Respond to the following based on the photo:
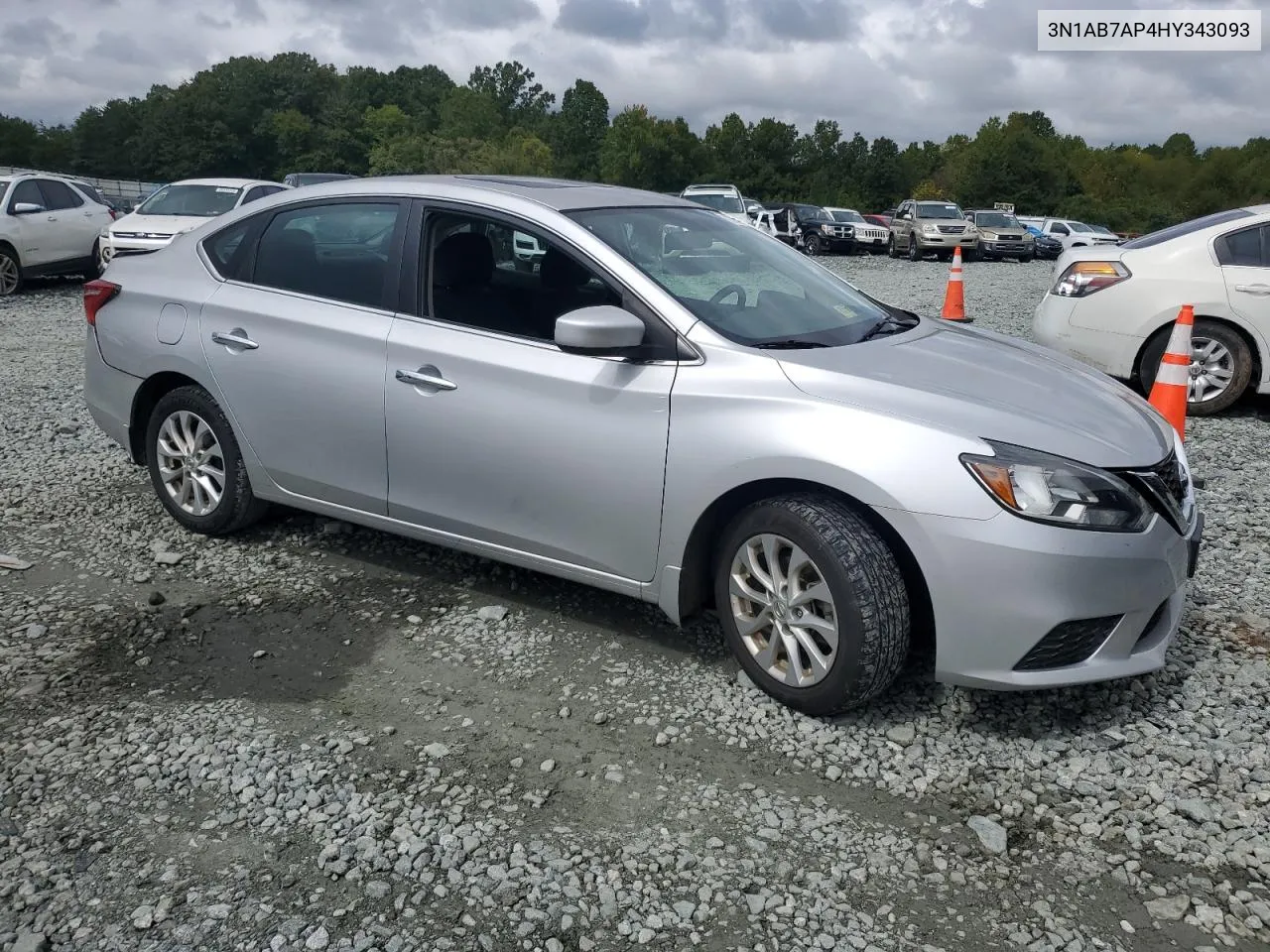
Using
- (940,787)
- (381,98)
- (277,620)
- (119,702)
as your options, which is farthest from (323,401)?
(381,98)

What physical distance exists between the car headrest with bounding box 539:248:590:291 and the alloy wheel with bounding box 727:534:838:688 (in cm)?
118

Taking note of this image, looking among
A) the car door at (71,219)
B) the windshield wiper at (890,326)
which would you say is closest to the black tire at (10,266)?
the car door at (71,219)

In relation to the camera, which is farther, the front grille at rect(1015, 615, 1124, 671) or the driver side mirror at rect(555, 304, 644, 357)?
the driver side mirror at rect(555, 304, 644, 357)

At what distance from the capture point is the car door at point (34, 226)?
1475 cm

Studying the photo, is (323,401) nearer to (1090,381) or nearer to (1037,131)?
(1090,381)

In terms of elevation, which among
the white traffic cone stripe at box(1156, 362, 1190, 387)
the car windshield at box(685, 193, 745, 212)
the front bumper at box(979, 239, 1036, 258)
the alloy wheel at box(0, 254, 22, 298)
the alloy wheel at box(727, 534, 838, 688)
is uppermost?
the car windshield at box(685, 193, 745, 212)

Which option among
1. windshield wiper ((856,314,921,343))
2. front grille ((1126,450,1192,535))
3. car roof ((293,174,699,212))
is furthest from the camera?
car roof ((293,174,699,212))

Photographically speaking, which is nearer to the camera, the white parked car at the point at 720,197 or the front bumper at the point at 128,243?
the front bumper at the point at 128,243

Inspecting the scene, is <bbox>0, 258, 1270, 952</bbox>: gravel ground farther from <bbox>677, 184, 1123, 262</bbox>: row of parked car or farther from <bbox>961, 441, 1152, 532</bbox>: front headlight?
<bbox>677, 184, 1123, 262</bbox>: row of parked car

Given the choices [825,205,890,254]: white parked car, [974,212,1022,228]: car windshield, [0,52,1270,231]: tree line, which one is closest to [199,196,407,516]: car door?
[825,205,890,254]: white parked car

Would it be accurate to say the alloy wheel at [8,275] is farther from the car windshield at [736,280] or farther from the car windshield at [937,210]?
the car windshield at [937,210]

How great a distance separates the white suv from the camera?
1472 centimetres

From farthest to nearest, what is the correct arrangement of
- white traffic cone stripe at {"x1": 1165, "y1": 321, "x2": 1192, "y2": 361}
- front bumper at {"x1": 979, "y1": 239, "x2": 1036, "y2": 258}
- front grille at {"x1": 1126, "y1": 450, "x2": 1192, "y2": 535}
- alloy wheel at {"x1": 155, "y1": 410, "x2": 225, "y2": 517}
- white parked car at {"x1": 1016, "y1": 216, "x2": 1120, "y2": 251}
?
1. white parked car at {"x1": 1016, "y1": 216, "x2": 1120, "y2": 251}
2. front bumper at {"x1": 979, "y1": 239, "x2": 1036, "y2": 258}
3. white traffic cone stripe at {"x1": 1165, "y1": 321, "x2": 1192, "y2": 361}
4. alloy wheel at {"x1": 155, "y1": 410, "x2": 225, "y2": 517}
5. front grille at {"x1": 1126, "y1": 450, "x2": 1192, "y2": 535}

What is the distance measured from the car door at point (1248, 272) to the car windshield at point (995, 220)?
27.0m
